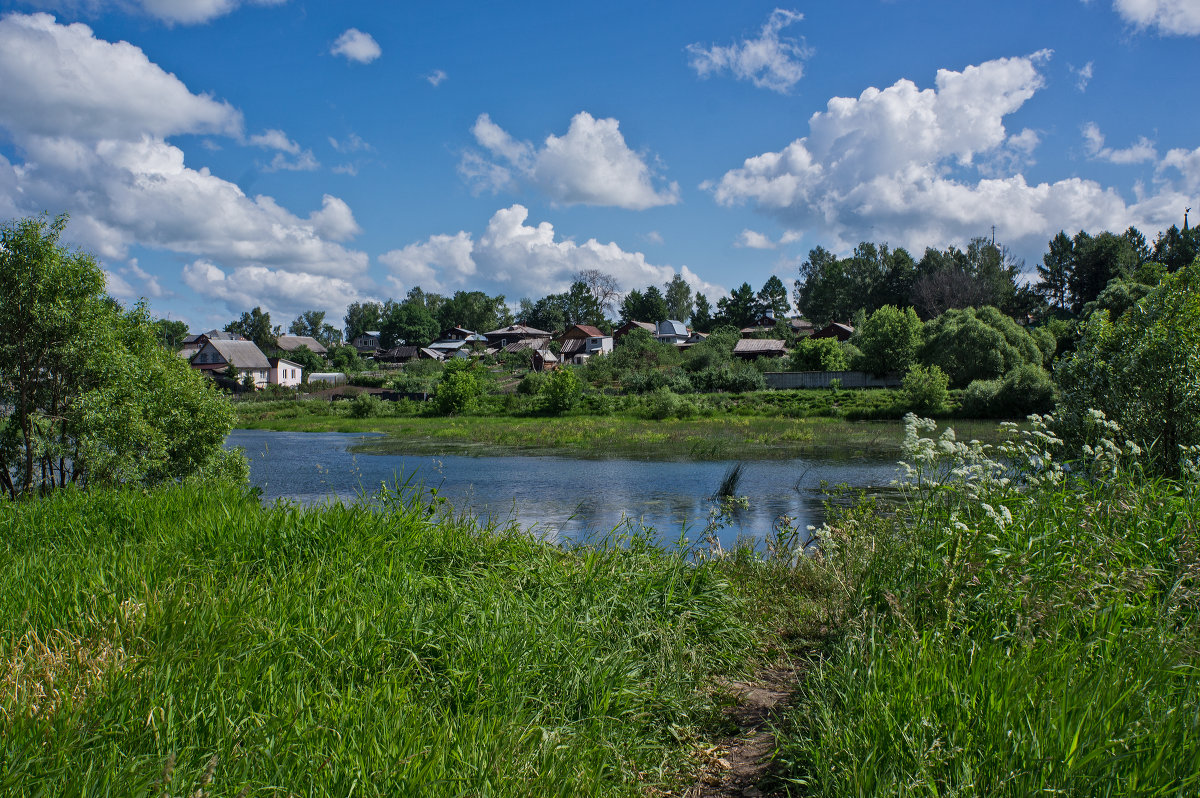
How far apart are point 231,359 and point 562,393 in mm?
57168

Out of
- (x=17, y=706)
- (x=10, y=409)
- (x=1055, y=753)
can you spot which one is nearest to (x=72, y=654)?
(x=17, y=706)

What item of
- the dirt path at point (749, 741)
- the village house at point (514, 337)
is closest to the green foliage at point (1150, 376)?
the dirt path at point (749, 741)

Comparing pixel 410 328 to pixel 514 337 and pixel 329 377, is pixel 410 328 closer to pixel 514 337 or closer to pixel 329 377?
pixel 514 337

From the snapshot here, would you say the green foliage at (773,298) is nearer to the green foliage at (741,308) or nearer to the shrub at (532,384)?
the green foliage at (741,308)

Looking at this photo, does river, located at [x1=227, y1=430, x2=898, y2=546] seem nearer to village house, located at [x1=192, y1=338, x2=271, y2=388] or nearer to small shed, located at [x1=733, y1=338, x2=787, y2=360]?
small shed, located at [x1=733, y1=338, x2=787, y2=360]

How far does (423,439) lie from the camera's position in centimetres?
3972

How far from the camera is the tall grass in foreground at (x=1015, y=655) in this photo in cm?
279

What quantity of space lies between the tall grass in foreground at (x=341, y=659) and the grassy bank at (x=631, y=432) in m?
24.2

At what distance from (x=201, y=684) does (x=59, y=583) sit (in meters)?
2.23

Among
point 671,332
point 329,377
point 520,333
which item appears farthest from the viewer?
point 520,333

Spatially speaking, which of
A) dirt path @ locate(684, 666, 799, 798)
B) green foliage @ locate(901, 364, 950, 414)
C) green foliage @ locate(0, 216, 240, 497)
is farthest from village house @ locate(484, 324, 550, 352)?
dirt path @ locate(684, 666, 799, 798)

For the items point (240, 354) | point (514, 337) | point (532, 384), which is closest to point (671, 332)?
point (514, 337)

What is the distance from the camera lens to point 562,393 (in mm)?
50594

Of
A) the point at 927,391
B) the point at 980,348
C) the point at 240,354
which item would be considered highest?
the point at 240,354
